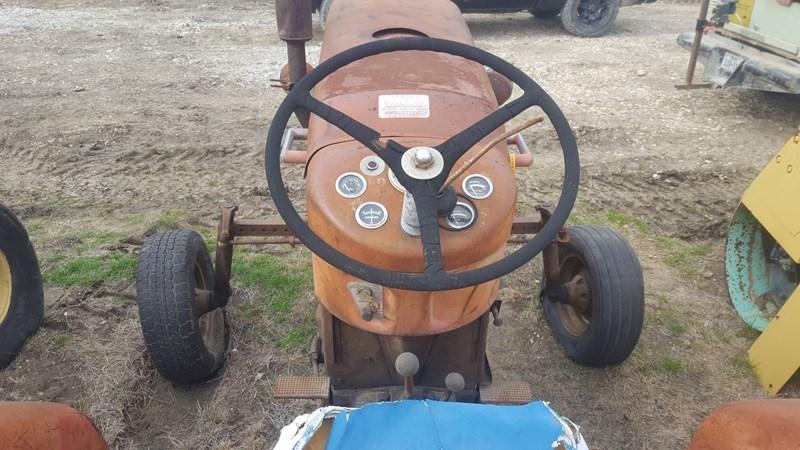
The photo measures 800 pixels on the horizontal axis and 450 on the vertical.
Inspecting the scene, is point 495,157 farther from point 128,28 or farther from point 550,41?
point 128,28

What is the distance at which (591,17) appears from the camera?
8422mm

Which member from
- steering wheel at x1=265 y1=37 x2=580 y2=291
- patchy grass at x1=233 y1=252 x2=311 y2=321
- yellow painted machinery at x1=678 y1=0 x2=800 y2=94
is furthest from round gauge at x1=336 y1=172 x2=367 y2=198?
yellow painted machinery at x1=678 y1=0 x2=800 y2=94

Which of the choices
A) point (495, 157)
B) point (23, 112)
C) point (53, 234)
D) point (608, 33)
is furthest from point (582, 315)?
point (608, 33)

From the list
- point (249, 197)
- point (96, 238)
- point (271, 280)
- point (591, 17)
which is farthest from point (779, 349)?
point (591, 17)

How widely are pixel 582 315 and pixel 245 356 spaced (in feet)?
5.26

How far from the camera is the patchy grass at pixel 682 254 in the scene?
12.1ft

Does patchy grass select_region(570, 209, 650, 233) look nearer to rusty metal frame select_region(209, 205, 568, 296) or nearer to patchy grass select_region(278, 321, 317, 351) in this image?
rusty metal frame select_region(209, 205, 568, 296)

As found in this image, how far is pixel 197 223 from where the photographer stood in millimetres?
3941

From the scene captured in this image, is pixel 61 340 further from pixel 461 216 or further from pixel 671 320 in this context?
pixel 671 320

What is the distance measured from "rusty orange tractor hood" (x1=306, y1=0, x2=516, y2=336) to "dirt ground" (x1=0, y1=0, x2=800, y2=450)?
1.81 feet

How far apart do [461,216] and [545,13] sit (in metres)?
7.97

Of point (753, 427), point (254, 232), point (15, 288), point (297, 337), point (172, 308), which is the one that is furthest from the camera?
point (297, 337)

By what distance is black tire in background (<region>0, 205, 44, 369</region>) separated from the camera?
9.39 ft

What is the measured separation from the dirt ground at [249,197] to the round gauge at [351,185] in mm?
779
